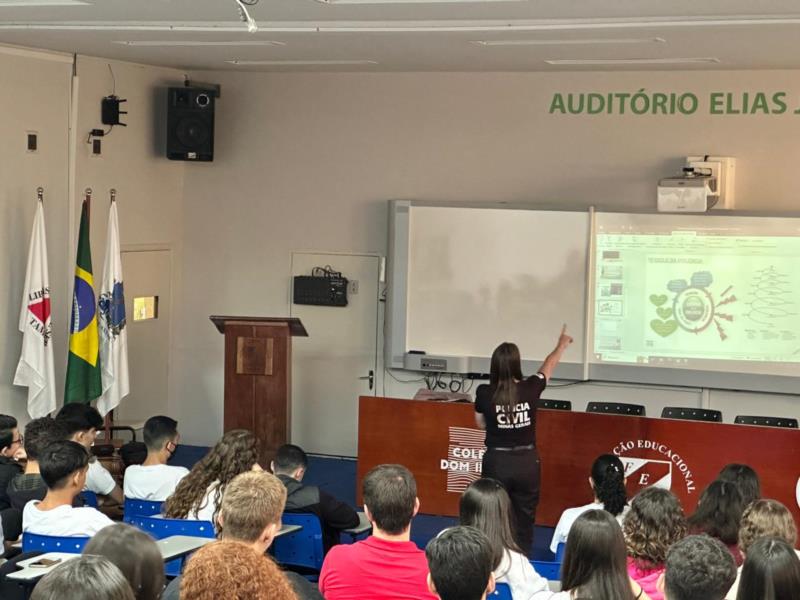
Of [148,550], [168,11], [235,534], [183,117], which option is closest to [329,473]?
[183,117]

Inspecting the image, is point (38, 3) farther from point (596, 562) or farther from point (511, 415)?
point (596, 562)

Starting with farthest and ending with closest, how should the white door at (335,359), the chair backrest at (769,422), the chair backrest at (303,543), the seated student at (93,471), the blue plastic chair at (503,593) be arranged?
the white door at (335,359) < the chair backrest at (769,422) < the seated student at (93,471) < the chair backrest at (303,543) < the blue plastic chair at (503,593)

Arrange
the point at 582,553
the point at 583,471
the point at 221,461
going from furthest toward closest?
the point at 583,471, the point at 221,461, the point at 582,553

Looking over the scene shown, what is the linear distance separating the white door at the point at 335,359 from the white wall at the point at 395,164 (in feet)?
0.49

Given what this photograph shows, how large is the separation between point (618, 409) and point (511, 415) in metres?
1.76

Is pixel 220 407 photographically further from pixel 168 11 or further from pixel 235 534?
pixel 235 534

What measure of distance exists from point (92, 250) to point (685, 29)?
5486 millimetres

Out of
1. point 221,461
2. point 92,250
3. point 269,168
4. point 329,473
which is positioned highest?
point 269,168

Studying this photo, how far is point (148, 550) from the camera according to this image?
9.68 ft

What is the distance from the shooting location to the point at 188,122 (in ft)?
35.9

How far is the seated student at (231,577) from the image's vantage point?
2.60 m

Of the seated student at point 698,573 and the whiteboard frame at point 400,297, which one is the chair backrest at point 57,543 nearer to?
the seated student at point 698,573

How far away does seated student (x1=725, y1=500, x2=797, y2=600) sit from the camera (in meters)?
4.43

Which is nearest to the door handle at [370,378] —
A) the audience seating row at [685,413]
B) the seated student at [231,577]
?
the audience seating row at [685,413]
